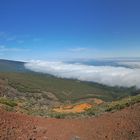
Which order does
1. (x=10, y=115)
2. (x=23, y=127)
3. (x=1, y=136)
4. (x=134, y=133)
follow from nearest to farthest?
(x=1, y=136), (x=134, y=133), (x=23, y=127), (x=10, y=115)

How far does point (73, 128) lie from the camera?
20.1 m

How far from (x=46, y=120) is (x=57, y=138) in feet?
14.8

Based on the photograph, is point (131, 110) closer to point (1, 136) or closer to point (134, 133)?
point (134, 133)

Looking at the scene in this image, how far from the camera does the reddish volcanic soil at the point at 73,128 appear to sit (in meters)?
17.0

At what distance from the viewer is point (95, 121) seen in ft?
70.9

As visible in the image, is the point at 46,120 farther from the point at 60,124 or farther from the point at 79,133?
the point at 79,133

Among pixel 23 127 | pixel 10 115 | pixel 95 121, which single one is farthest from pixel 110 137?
pixel 10 115

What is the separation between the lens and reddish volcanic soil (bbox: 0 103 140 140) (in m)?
17.0

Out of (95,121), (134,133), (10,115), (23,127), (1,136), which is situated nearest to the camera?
(1,136)

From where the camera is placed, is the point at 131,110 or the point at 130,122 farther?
the point at 131,110

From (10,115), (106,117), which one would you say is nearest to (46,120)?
(10,115)

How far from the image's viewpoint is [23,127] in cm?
1842

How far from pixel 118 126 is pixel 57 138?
178 inches

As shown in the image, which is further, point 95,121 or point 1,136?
point 95,121
